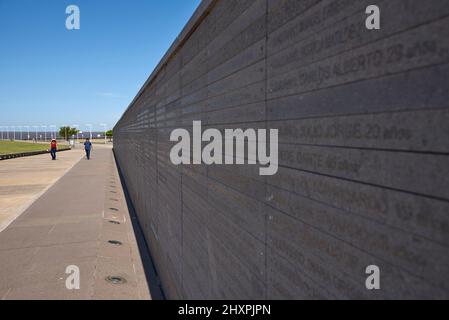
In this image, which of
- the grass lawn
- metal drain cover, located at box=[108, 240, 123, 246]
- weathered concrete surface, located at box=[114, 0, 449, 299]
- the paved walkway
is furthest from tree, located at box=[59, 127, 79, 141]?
weathered concrete surface, located at box=[114, 0, 449, 299]

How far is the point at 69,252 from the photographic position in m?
5.93

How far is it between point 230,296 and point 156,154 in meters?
3.79

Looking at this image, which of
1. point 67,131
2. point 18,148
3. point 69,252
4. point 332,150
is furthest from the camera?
point 67,131

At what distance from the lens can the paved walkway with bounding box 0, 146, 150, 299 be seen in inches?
183

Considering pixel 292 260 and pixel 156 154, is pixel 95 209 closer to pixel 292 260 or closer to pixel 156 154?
pixel 156 154

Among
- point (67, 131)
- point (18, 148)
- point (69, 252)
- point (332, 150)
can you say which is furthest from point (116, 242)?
point (67, 131)

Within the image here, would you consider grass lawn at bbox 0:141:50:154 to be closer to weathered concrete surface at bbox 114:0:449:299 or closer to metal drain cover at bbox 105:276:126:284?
metal drain cover at bbox 105:276:126:284

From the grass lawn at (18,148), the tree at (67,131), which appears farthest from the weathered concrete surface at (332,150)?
the tree at (67,131)

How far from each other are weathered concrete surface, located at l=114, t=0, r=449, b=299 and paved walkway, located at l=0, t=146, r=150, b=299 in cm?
257

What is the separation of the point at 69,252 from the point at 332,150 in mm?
5575

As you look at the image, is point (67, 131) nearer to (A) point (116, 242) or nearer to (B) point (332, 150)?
(A) point (116, 242)

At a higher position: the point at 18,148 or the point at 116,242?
the point at 18,148

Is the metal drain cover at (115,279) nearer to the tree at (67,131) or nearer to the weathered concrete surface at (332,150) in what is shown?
the weathered concrete surface at (332,150)
